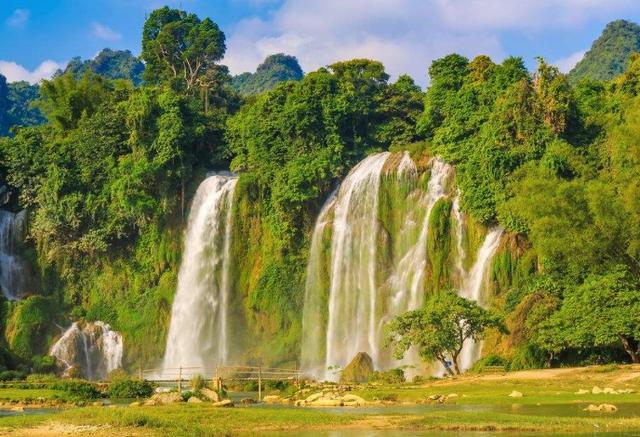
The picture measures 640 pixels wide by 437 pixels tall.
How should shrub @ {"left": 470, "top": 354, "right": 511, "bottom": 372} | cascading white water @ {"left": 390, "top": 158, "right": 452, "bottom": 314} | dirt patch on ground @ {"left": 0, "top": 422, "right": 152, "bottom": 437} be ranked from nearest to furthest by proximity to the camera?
dirt patch on ground @ {"left": 0, "top": 422, "right": 152, "bottom": 437} < shrub @ {"left": 470, "top": 354, "right": 511, "bottom": 372} < cascading white water @ {"left": 390, "top": 158, "right": 452, "bottom": 314}

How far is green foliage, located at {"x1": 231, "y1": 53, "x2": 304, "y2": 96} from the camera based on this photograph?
143m

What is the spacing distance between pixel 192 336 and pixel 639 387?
35055 millimetres

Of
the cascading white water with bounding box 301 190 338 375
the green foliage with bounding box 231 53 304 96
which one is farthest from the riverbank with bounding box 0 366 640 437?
the green foliage with bounding box 231 53 304 96

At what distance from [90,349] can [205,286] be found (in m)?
8.24

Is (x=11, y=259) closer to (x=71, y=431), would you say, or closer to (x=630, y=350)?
(x=630, y=350)

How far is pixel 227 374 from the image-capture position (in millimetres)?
54625

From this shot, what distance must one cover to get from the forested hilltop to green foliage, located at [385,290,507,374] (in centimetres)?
279

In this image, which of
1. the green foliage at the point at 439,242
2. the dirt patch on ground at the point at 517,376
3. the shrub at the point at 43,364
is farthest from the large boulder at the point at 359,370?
the shrub at the point at 43,364

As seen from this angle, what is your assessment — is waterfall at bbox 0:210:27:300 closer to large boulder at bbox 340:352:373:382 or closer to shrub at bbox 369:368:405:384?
large boulder at bbox 340:352:373:382

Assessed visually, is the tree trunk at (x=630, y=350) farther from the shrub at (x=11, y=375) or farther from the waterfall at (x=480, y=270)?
the shrub at (x=11, y=375)

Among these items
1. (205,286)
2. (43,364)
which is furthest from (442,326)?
(43,364)

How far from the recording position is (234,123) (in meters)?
73.4

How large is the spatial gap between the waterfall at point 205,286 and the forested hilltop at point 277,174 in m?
0.88

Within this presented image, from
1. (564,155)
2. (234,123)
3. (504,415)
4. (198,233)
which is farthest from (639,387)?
(234,123)
